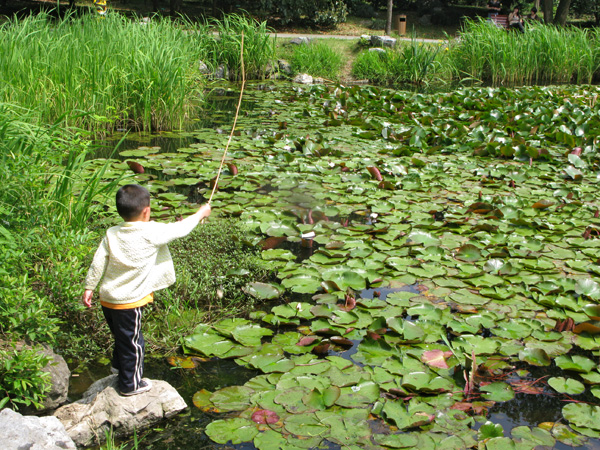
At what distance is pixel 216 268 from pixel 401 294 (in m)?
1.22

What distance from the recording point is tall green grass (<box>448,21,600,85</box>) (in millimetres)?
11930

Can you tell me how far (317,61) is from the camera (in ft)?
42.6

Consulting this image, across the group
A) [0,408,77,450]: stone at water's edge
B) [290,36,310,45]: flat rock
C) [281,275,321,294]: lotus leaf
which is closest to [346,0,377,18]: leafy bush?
[290,36,310,45]: flat rock

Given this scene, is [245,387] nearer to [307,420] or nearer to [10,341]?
[307,420]

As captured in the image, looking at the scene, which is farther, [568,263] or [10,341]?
[568,263]

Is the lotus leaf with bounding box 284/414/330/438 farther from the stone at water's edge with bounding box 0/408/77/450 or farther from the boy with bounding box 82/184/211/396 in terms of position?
the stone at water's edge with bounding box 0/408/77/450

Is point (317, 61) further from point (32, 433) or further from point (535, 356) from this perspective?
point (32, 433)

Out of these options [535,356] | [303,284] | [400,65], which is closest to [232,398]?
[303,284]

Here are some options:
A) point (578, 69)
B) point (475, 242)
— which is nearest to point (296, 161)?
point (475, 242)

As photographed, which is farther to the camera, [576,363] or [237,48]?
[237,48]

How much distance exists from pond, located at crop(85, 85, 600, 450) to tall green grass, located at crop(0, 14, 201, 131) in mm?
603

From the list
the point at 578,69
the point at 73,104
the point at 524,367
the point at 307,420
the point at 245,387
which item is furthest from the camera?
the point at 578,69

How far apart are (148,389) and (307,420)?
2.33ft

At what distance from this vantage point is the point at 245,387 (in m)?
2.48
